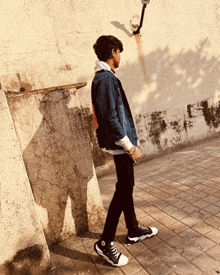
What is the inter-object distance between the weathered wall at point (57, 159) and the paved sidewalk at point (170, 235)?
323 millimetres

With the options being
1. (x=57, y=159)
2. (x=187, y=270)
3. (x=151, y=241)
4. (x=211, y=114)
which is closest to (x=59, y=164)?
(x=57, y=159)

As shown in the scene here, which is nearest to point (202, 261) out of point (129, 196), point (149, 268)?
point (149, 268)

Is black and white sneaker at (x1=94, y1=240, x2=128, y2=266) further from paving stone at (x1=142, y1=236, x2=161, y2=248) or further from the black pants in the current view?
paving stone at (x1=142, y1=236, x2=161, y2=248)

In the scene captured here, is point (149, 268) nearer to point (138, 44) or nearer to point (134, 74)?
point (134, 74)

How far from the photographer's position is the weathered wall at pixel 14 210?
81.3 inches

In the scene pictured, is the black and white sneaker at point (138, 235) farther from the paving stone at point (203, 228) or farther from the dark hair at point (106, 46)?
the dark hair at point (106, 46)

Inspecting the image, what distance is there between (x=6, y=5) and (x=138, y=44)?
10.2 feet

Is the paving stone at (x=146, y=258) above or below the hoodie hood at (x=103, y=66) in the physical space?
below

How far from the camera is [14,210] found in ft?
6.88

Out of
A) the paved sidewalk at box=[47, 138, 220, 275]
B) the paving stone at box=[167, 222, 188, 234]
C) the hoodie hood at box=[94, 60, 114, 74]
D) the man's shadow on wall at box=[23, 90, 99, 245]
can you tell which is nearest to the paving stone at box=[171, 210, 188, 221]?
the paved sidewalk at box=[47, 138, 220, 275]

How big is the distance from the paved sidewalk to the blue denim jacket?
1.21m

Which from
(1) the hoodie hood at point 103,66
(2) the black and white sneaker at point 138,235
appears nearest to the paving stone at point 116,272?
(2) the black and white sneaker at point 138,235

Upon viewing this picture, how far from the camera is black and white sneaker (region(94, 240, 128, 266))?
2145mm

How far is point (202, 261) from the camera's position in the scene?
2.01m
